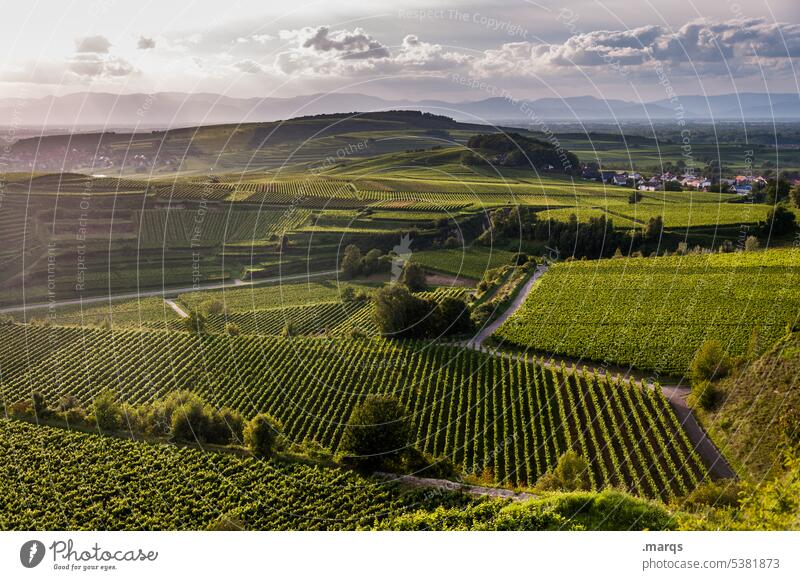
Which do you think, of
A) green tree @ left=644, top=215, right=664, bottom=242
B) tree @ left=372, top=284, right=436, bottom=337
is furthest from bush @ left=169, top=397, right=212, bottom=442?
green tree @ left=644, top=215, right=664, bottom=242

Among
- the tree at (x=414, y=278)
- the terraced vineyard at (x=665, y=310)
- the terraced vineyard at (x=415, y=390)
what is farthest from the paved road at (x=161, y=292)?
the terraced vineyard at (x=665, y=310)

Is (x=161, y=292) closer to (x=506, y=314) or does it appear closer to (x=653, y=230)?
(x=506, y=314)

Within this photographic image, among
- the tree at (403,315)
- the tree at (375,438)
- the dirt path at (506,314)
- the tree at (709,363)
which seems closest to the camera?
the tree at (375,438)

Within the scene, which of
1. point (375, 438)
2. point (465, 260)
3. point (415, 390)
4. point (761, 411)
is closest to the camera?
point (375, 438)

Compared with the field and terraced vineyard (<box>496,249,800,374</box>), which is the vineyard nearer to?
the field

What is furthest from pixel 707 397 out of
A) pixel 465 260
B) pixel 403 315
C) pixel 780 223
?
pixel 465 260

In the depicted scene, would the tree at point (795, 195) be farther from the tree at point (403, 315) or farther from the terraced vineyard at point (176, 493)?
the terraced vineyard at point (176, 493)
